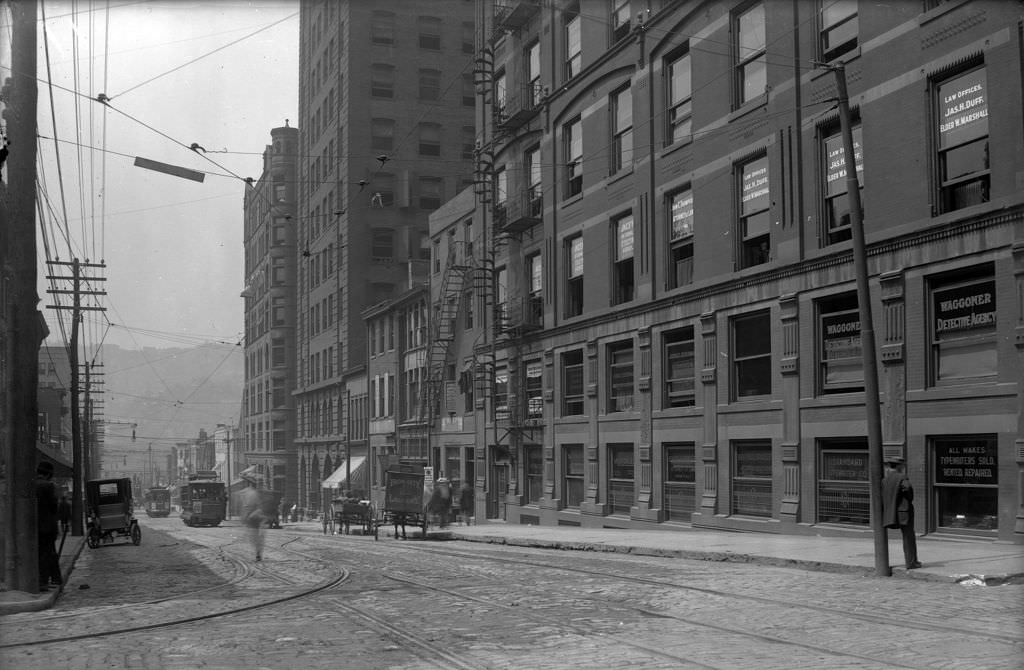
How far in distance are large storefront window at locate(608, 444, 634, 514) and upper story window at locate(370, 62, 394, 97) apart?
1618 inches

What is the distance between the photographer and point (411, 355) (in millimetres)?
50031

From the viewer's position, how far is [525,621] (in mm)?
10961

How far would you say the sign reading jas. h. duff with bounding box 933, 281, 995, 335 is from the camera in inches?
728

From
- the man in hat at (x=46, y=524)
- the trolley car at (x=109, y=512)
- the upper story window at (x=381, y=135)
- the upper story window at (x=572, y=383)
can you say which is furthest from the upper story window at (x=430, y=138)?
the man in hat at (x=46, y=524)

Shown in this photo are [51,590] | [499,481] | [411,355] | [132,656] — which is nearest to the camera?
[132,656]

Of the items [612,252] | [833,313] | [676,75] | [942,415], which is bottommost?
[942,415]

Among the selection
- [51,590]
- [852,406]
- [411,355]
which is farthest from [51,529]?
[411,355]

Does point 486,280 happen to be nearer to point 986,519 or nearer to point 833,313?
point 833,313

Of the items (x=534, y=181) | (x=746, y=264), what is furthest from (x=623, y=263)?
(x=534, y=181)

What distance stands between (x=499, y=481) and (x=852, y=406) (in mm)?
20230

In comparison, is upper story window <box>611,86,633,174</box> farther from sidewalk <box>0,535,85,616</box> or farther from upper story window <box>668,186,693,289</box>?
sidewalk <box>0,535,85,616</box>

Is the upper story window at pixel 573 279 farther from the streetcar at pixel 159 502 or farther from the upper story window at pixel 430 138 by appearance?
the streetcar at pixel 159 502

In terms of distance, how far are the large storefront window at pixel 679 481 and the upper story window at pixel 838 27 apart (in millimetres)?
10304

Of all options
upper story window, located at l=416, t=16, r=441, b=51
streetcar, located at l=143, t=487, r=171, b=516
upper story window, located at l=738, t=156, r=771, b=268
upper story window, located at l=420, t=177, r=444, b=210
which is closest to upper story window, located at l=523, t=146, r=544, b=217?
upper story window, located at l=738, t=156, r=771, b=268
